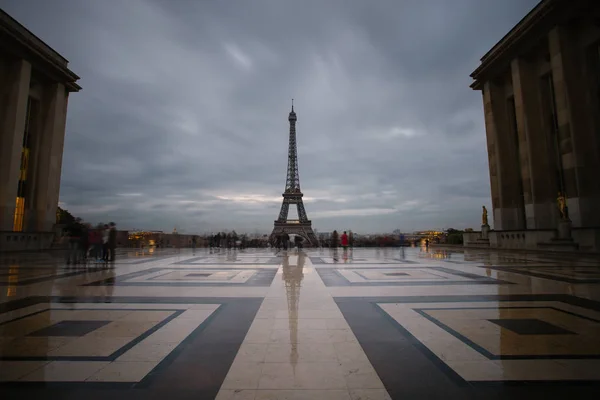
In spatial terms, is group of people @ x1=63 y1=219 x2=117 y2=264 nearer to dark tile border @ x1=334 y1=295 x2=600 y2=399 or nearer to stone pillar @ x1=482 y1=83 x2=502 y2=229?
dark tile border @ x1=334 y1=295 x2=600 y2=399

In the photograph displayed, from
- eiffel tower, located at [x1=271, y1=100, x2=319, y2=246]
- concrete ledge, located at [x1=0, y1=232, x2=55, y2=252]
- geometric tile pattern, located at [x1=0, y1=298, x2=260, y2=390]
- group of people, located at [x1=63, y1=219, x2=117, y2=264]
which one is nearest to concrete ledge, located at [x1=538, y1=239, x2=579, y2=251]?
geometric tile pattern, located at [x1=0, y1=298, x2=260, y2=390]

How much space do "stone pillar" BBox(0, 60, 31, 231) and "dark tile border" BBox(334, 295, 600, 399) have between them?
31.9 m

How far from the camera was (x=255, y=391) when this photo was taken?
8.67ft

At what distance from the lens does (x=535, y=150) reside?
94.4ft

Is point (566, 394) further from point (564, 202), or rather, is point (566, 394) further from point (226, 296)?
point (564, 202)

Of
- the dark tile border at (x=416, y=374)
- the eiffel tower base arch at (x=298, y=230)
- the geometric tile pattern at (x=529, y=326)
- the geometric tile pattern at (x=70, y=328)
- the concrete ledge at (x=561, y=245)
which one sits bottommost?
the dark tile border at (x=416, y=374)

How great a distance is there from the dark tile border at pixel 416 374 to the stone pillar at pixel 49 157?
118 feet

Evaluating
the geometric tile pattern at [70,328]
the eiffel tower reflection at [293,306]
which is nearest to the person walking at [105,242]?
the eiffel tower reflection at [293,306]

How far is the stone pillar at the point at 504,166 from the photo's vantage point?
32.9 meters

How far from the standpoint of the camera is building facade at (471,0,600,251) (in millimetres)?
23453

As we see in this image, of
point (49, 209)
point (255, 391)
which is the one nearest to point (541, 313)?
point (255, 391)

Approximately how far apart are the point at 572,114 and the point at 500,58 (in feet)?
37.5

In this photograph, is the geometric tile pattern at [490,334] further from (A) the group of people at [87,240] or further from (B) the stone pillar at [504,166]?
(B) the stone pillar at [504,166]

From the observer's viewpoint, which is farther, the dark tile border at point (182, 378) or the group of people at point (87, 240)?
the group of people at point (87, 240)
